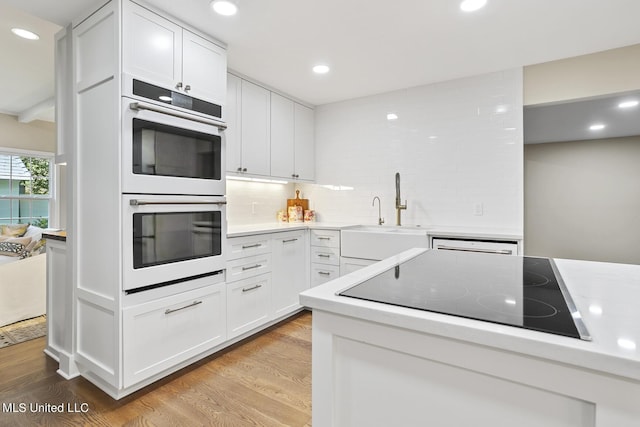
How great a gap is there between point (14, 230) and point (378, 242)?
5232mm

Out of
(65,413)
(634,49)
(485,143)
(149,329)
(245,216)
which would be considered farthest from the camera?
(245,216)

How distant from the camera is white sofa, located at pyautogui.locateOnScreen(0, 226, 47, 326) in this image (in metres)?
3.00

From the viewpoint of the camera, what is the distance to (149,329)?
1.94 m

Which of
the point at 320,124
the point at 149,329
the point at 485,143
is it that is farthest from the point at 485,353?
the point at 320,124

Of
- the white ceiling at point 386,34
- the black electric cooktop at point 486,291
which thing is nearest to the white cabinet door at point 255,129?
the white ceiling at point 386,34

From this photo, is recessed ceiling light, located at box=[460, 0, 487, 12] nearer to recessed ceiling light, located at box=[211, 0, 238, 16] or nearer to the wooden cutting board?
recessed ceiling light, located at box=[211, 0, 238, 16]

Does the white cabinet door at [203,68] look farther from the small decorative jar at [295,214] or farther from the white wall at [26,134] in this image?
the white wall at [26,134]

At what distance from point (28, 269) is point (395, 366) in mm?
3885

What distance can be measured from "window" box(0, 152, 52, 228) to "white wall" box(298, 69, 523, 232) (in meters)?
4.75

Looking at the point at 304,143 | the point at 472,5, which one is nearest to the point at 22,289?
the point at 304,143

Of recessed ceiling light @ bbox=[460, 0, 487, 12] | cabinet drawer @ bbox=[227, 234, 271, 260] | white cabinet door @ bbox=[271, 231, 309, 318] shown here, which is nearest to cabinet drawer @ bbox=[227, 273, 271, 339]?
white cabinet door @ bbox=[271, 231, 309, 318]

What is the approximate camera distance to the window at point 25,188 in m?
4.97

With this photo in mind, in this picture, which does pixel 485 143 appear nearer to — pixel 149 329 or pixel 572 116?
pixel 572 116

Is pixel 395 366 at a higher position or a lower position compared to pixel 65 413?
higher
